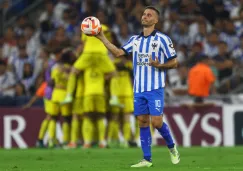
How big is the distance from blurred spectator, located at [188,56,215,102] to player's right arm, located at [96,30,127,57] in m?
8.73

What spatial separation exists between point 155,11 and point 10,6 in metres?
15.7

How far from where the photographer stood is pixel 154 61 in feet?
44.8

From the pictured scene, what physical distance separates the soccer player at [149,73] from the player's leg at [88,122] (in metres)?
6.54

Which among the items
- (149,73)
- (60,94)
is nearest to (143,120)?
(149,73)

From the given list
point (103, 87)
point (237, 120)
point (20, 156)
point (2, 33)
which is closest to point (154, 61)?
point (20, 156)

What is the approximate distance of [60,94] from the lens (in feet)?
69.7

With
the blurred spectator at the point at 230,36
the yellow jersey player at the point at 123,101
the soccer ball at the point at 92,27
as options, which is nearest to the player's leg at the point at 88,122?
the yellow jersey player at the point at 123,101

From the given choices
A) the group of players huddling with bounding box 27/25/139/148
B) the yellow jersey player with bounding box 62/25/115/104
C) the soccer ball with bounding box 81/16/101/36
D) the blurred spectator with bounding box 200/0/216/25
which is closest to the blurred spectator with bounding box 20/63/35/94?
the group of players huddling with bounding box 27/25/139/148

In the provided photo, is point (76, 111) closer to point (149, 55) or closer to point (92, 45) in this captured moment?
point (92, 45)

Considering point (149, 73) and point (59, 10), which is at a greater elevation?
point (59, 10)

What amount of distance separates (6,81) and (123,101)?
503 cm

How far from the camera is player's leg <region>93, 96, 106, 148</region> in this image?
20.4 meters

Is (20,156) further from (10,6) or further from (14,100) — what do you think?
(10,6)

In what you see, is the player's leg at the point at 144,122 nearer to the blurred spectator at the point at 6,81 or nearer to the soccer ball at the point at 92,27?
the soccer ball at the point at 92,27
